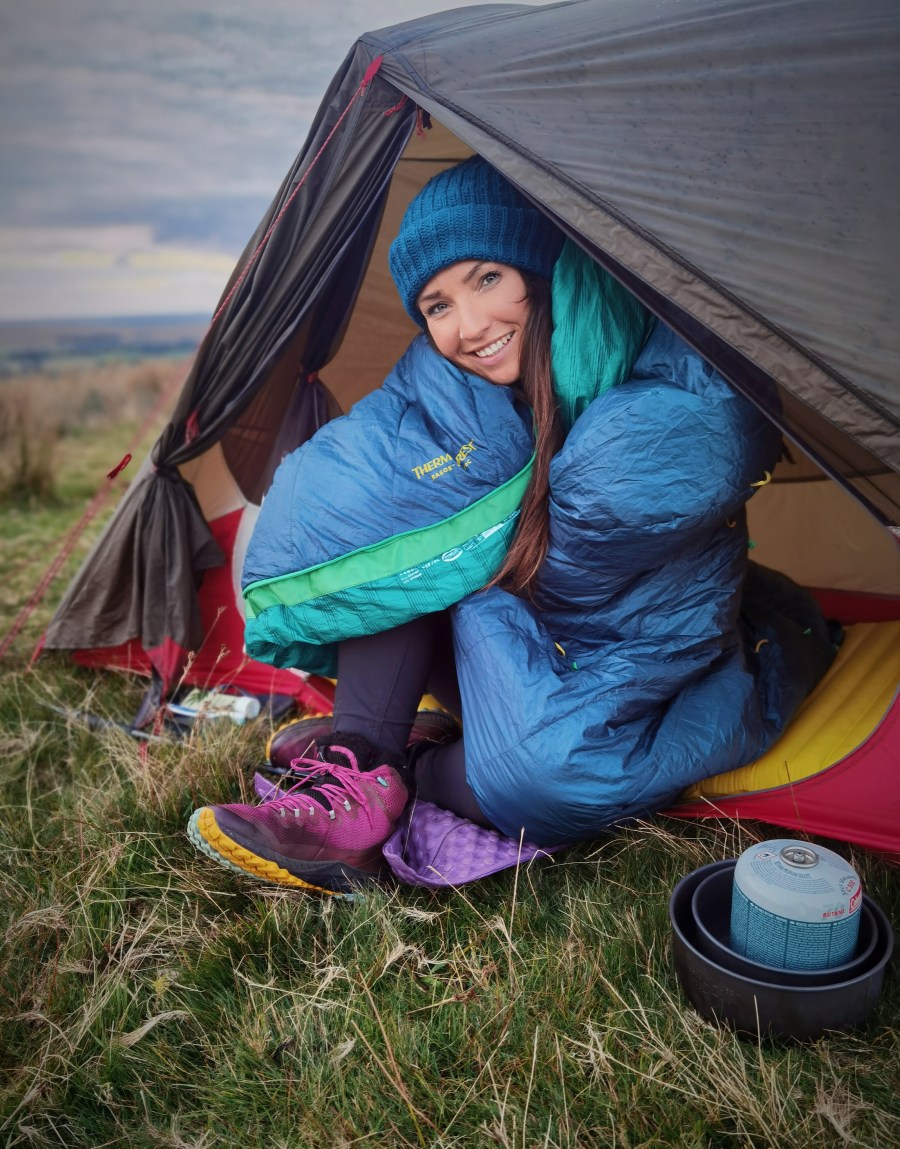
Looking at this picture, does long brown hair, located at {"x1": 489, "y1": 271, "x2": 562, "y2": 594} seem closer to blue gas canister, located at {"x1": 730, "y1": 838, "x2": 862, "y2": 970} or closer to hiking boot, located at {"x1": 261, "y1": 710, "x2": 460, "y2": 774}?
hiking boot, located at {"x1": 261, "y1": 710, "x2": 460, "y2": 774}

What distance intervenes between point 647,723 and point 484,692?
275 millimetres

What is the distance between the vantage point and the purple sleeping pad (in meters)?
1.56

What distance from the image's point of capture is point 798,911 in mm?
1168

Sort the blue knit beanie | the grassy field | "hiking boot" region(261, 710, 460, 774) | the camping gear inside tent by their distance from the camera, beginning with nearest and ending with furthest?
the grassy field < the camping gear inside tent < the blue knit beanie < "hiking boot" region(261, 710, 460, 774)

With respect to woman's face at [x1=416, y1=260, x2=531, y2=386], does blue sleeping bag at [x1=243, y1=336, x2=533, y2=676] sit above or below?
below

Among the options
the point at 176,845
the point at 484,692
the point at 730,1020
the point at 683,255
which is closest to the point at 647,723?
the point at 484,692

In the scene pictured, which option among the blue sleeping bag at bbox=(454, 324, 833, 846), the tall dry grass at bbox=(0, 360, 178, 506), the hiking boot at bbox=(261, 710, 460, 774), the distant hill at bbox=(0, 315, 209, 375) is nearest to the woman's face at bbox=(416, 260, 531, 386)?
the blue sleeping bag at bbox=(454, 324, 833, 846)

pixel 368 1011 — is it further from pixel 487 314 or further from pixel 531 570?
pixel 487 314

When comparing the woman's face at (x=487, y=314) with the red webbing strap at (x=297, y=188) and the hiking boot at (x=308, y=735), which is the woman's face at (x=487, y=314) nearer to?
the red webbing strap at (x=297, y=188)

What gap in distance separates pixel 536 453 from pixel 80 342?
31.3 ft

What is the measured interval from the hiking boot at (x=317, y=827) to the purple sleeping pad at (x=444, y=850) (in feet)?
0.16

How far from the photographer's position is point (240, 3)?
152 inches

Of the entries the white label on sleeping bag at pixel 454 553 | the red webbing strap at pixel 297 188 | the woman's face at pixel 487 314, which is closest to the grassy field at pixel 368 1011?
the white label on sleeping bag at pixel 454 553

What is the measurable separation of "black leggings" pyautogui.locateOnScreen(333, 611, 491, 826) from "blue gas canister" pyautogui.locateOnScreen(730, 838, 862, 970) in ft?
1.88
